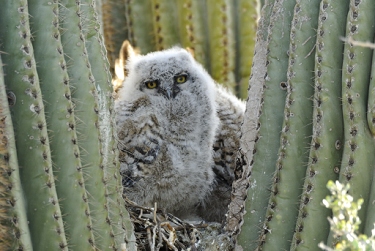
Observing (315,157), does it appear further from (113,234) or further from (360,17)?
(113,234)

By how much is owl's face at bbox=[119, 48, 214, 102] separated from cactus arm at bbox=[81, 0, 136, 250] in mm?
1268

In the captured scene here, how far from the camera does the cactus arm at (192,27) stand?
594 cm

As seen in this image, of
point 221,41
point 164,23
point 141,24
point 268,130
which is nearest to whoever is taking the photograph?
point 268,130

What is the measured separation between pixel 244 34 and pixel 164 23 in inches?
26.2

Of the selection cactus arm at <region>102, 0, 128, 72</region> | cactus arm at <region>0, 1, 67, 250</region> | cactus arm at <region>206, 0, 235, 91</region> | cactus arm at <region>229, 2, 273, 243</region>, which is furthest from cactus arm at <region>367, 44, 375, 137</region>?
cactus arm at <region>102, 0, 128, 72</region>

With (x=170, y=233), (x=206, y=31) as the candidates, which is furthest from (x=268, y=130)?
(x=206, y=31)

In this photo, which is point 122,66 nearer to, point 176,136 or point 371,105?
point 176,136

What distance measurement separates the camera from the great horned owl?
430 cm

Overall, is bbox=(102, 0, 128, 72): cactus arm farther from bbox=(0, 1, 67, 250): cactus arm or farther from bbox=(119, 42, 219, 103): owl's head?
bbox=(0, 1, 67, 250): cactus arm

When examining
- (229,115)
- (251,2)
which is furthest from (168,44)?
(229,115)

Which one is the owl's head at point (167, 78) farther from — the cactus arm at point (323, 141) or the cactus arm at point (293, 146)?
the cactus arm at point (323, 141)

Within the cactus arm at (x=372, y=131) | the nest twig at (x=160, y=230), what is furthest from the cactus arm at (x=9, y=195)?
the cactus arm at (x=372, y=131)

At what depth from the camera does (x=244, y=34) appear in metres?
6.02

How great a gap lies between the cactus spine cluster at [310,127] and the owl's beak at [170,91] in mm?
1197
